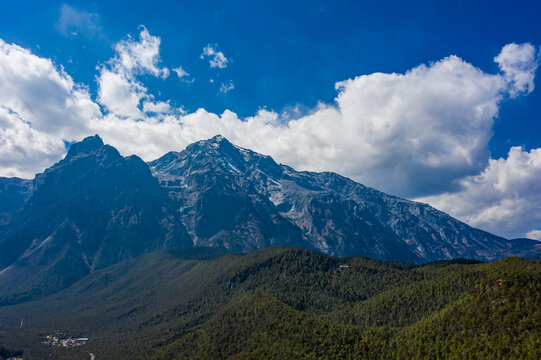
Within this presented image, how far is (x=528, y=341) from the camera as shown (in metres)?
174

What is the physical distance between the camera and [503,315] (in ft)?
640

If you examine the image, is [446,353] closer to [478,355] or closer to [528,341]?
[478,355]

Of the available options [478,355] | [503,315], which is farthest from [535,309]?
[478,355]

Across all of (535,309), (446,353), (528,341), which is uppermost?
(535,309)

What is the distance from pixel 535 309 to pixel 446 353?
51.5 meters

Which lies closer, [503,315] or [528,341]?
[528,341]

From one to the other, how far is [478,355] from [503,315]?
96.0 feet

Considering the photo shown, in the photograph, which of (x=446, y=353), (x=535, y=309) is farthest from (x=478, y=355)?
(x=535, y=309)

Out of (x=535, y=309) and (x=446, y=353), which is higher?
(x=535, y=309)

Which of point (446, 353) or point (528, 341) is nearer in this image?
point (528, 341)

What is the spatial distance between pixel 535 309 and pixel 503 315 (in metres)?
15.4

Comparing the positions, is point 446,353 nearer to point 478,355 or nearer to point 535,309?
point 478,355

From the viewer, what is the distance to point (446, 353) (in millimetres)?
198625

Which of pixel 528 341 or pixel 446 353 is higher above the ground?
pixel 528 341
